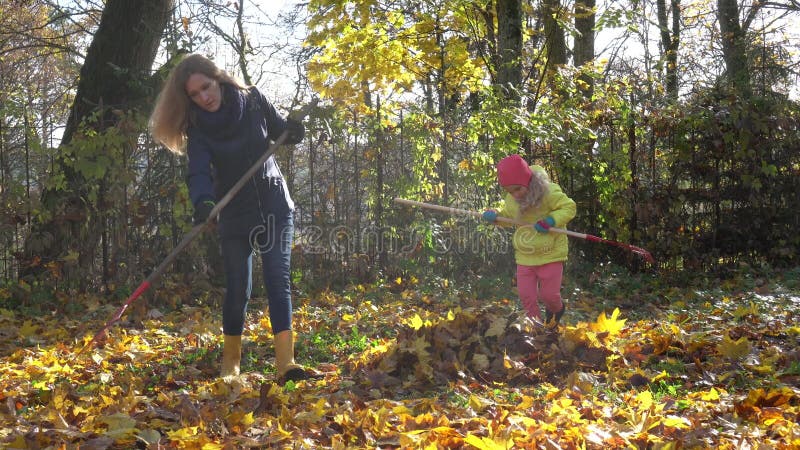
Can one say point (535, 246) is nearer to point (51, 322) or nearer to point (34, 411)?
point (34, 411)

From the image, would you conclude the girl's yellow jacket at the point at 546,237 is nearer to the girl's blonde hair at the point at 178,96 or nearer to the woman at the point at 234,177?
the woman at the point at 234,177

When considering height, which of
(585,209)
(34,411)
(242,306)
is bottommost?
(34,411)

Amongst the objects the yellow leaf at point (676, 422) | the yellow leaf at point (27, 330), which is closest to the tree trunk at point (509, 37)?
the yellow leaf at point (27, 330)

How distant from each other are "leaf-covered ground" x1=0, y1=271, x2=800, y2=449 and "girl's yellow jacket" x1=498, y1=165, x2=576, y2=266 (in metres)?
0.71

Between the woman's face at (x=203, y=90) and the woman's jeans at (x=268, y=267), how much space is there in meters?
0.73

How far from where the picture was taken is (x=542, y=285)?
206 inches

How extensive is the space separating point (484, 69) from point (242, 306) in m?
7.57

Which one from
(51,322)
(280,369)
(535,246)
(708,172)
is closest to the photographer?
(280,369)

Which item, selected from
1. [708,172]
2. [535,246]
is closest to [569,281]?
[708,172]

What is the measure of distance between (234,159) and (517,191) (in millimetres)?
2121

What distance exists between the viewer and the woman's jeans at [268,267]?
4.18 m

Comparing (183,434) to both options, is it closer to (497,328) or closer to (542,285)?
(497,328)

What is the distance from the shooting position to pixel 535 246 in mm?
5172

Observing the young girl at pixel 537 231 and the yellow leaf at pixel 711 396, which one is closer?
the yellow leaf at pixel 711 396
